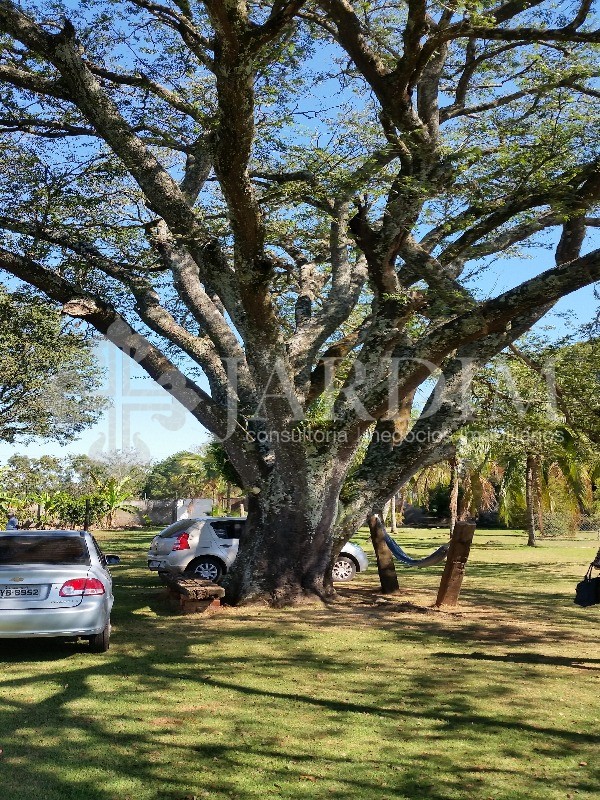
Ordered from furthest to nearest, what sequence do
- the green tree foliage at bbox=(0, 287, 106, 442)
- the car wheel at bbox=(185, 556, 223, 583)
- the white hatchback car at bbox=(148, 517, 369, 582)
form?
the green tree foliage at bbox=(0, 287, 106, 442)
the car wheel at bbox=(185, 556, 223, 583)
the white hatchback car at bbox=(148, 517, 369, 582)

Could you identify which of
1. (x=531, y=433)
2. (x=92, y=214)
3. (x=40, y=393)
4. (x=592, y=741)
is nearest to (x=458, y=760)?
(x=592, y=741)

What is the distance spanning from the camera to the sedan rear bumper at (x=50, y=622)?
24.2ft

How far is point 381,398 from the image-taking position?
34.8ft

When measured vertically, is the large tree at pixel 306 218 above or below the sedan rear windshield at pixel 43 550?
above

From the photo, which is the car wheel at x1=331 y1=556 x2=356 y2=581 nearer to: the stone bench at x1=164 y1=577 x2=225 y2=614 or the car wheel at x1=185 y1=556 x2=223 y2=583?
the car wheel at x1=185 y1=556 x2=223 y2=583

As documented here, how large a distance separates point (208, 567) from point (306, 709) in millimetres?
9451

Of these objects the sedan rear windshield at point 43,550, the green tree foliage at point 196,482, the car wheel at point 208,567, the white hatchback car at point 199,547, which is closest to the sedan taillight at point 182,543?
the white hatchback car at point 199,547

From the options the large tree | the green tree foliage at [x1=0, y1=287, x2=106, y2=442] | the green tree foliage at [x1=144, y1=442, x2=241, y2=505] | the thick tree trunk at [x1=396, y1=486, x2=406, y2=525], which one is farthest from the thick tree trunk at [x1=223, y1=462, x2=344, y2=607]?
the thick tree trunk at [x1=396, y1=486, x2=406, y2=525]

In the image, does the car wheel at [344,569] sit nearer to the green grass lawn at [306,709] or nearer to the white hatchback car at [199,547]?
the white hatchback car at [199,547]

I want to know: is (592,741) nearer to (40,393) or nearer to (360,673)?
(360,673)

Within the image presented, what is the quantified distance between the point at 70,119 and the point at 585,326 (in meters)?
9.26

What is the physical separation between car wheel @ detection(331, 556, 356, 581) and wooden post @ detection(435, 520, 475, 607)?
4.79 meters

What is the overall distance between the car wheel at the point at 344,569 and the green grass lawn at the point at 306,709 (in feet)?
19.1

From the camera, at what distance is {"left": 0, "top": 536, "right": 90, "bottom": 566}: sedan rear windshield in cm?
797
